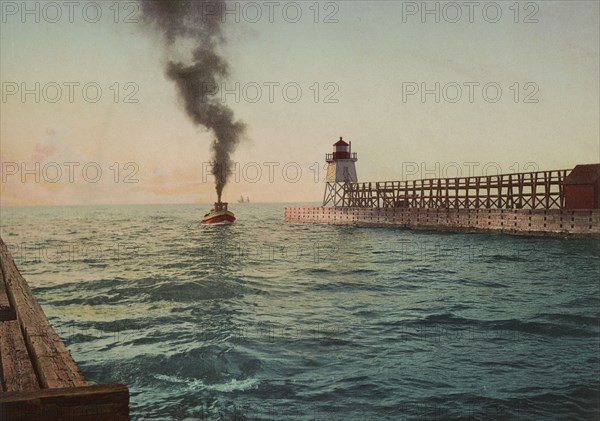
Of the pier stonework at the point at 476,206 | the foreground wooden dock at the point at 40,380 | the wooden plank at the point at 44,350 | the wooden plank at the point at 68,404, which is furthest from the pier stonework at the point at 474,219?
the wooden plank at the point at 68,404

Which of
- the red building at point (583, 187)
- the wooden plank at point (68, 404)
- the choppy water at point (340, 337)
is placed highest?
the red building at point (583, 187)

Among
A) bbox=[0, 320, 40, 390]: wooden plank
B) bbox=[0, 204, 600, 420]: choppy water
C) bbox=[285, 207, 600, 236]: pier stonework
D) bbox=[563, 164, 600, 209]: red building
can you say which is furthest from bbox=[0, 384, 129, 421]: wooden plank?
bbox=[563, 164, 600, 209]: red building

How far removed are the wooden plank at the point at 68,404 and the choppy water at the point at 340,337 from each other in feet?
13.8

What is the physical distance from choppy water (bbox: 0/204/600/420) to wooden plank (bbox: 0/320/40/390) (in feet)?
6.59

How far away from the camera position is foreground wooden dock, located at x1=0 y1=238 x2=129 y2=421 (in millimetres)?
2816

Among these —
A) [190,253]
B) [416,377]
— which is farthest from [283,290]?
[190,253]

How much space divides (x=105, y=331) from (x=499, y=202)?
3649 cm

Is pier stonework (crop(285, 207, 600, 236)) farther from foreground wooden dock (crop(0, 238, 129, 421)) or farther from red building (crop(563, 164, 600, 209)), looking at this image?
foreground wooden dock (crop(0, 238, 129, 421))

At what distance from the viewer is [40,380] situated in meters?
4.56

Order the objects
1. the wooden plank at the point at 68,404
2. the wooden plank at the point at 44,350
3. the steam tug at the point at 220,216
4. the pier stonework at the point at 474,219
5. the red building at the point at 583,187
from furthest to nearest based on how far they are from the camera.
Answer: the steam tug at the point at 220,216
the red building at the point at 583,187
the pier stonework at the point at 474,219
the wooden plank at the point at 44,350
the wooden plank at the point at 68,404

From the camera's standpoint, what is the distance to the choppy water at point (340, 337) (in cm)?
728

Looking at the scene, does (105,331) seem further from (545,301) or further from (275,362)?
(545,301)

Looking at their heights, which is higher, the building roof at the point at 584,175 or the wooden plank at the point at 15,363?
the building roof at the point at 584,175

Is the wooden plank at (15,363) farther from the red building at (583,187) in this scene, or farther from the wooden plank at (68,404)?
the red building at (583,187)
